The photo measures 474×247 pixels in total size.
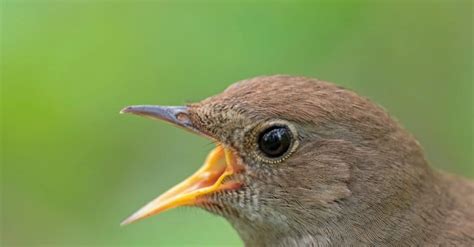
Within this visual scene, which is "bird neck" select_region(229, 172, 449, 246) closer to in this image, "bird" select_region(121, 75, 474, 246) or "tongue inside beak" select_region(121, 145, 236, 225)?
"bird" select_region(121, 75, 474, 246)

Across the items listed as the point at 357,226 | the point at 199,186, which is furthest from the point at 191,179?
the point at 357,226

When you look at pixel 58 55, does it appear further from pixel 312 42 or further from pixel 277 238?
pixel 277 238

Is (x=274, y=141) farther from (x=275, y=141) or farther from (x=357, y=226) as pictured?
(x=357, y=226)

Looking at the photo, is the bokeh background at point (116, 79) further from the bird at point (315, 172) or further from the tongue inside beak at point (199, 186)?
the bird at point (315, 172)

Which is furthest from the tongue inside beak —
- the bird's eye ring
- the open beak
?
the bird's eye ring

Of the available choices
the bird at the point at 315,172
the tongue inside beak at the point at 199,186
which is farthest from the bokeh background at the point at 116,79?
the bird at the point at 315,172

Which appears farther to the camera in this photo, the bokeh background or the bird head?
the bokeh background

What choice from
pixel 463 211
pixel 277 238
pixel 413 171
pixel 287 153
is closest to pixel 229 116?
pixel 287 153
